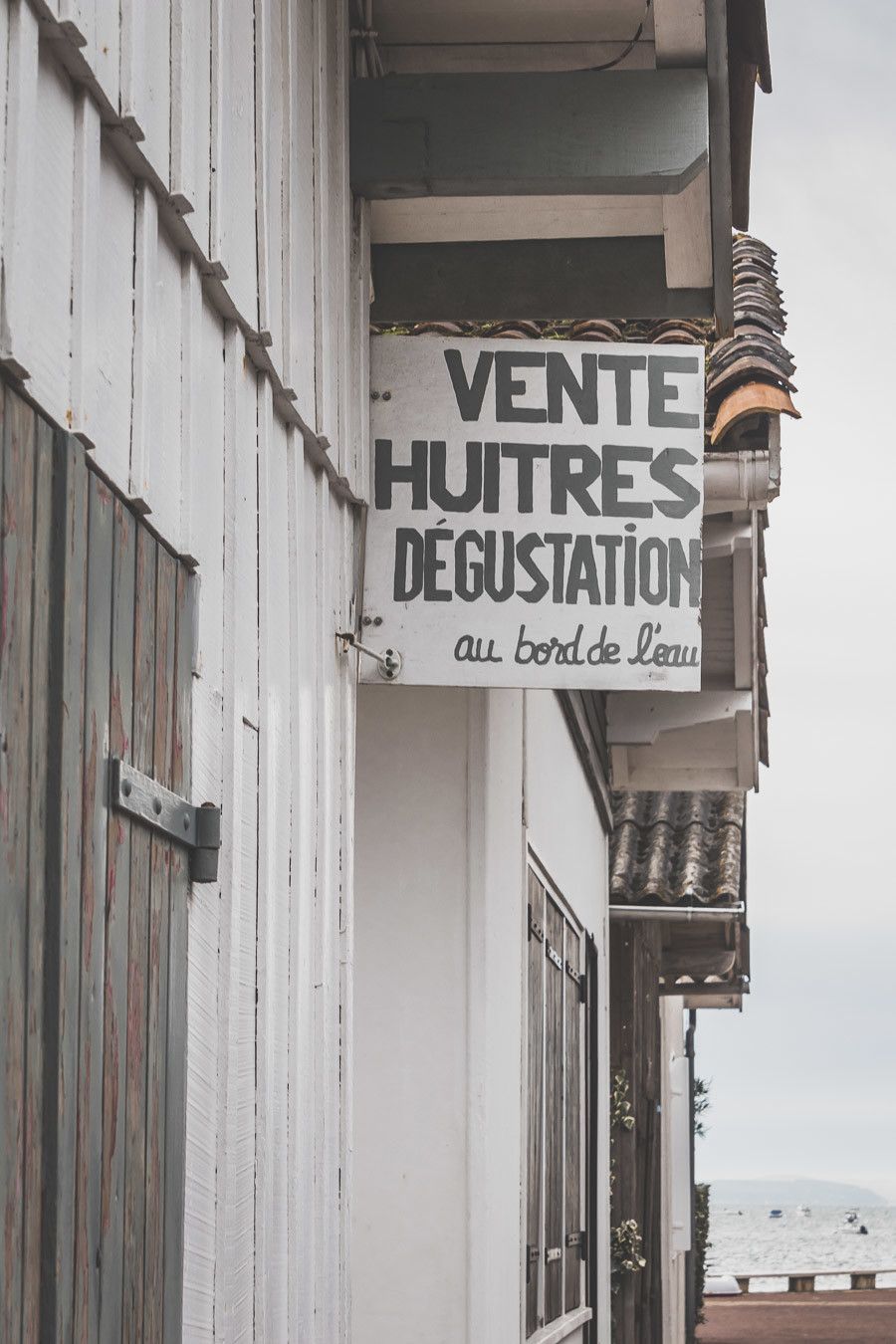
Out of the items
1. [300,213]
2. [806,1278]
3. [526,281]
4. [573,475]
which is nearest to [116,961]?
[300,213]

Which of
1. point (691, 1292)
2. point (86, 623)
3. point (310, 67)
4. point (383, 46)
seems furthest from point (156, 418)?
point (691, 1292)

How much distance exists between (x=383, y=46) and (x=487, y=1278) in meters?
3.25

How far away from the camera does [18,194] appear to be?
7.25 ft

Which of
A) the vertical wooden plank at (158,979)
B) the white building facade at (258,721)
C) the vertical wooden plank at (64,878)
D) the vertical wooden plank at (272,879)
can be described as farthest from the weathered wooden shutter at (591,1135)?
the vertical wooden plank at (64,878)

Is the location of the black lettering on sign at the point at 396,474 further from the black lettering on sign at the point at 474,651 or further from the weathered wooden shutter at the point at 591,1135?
the weathered wooden shutter at the point at 591,1135

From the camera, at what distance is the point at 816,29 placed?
33.9 meters

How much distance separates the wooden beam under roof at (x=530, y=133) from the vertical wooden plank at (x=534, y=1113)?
2.79 metres

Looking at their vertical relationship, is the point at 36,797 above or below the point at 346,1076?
above

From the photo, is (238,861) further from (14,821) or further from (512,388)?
(512,388)

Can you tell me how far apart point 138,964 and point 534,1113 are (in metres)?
4.17

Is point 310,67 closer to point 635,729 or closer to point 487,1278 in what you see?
point 487,1278

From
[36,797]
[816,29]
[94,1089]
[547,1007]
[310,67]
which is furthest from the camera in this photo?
[816,29]

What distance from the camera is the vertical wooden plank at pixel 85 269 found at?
2416 millimetres

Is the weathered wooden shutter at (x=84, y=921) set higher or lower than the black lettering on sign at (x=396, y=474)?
lower
